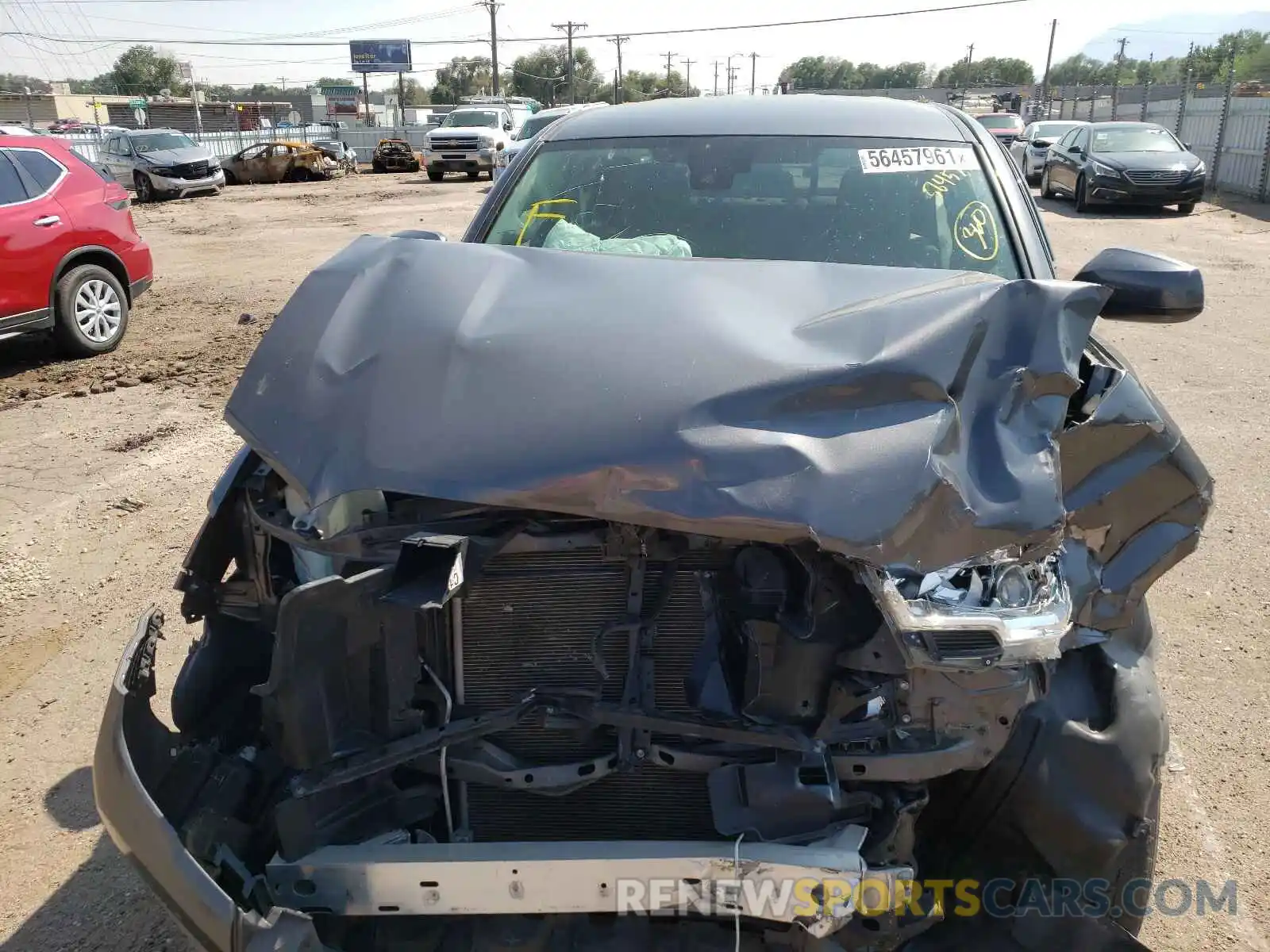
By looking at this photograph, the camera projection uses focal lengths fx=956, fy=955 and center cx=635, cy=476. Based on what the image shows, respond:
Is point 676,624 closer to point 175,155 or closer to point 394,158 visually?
point 175,155

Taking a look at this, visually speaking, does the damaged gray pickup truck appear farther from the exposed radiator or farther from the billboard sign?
the billboard sign

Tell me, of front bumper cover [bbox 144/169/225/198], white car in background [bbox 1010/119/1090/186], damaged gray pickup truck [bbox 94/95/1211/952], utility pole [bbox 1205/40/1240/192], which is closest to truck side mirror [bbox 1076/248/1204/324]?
damaged gray pickup truck [bbox 94/95/1211/952]

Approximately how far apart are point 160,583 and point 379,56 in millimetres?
75246

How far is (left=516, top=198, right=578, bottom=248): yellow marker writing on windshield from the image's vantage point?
11.1ft

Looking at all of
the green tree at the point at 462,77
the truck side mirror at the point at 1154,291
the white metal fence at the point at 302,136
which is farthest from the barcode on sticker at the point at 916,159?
the green tree at the point at 462,77

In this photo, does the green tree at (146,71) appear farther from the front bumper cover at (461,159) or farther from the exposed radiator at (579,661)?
the exposed radiator at (579,661)

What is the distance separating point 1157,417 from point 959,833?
101 centimetres

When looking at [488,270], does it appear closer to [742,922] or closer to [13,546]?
[742,922]

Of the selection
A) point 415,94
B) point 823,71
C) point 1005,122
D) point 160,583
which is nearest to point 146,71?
point 415,94

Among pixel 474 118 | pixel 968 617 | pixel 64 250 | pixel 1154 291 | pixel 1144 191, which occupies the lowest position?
pixel 968 617

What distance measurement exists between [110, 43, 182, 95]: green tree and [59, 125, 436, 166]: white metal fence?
45.8 meters

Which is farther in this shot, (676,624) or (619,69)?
(619,69)

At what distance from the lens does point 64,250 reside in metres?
7.90

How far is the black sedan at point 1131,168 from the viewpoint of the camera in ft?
54.5
